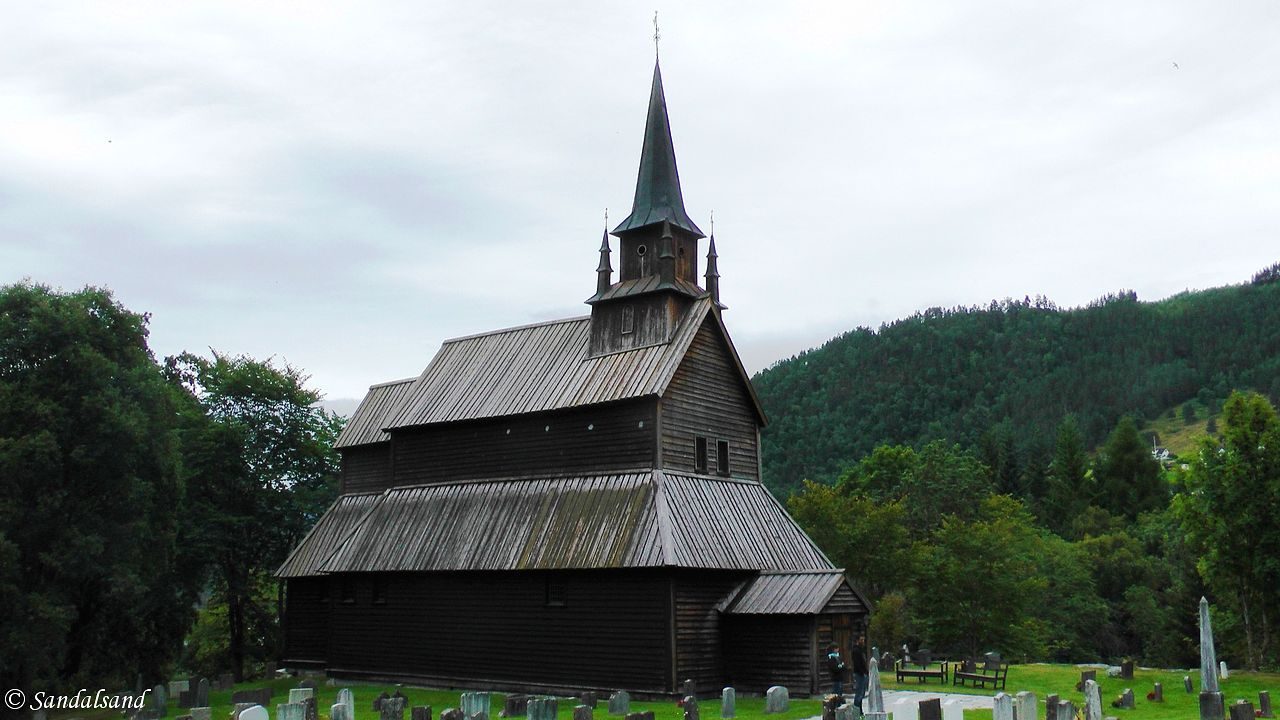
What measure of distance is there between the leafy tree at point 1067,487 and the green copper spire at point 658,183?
69.8 m

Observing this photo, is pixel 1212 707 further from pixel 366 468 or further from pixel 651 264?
pixel 366 468

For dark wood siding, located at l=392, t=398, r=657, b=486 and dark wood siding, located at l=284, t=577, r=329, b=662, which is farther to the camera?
dark wood siding, located at l=284, t=577, r=329, b=662

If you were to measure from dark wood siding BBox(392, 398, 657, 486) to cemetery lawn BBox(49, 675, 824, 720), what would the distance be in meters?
6.73

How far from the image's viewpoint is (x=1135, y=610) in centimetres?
6644

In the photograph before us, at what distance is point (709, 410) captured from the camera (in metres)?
33.6

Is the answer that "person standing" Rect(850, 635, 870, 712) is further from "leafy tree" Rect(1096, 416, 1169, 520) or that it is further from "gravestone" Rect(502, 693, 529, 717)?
"leafy tree" Rect(1096, 416, 1169, 520)

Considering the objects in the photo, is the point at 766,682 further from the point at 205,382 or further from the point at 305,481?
the point at 205,382

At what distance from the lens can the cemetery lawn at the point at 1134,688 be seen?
24641mm

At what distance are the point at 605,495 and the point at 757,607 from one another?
5423 millimetres

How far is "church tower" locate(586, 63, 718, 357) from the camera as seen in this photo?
33719 mm

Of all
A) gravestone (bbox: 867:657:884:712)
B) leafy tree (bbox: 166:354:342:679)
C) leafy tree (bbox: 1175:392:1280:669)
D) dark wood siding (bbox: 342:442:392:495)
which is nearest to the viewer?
gravestone (bbox: 867:657:884:712)

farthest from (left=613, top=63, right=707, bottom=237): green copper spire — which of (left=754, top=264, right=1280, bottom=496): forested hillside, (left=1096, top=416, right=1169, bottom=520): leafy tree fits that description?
(left=754, top=264, right=1280, bottom=496): forested hillside

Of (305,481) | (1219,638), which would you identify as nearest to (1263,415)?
(1219,638)

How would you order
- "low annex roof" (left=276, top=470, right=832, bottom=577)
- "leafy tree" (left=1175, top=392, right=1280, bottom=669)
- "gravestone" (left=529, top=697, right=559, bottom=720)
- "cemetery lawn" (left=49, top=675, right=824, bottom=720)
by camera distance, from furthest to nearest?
1. "leafy tree" (left=1175, top=392, right=1280, bottom=669)
2. "low annex roof" (left=276, top=470, right=832, bottom=577)
3. "cemetery lawn" (left=49, top=675, right=824, bottom=720)
4. "gravestone" (left=529, top=697, right=559, bottom=720)
